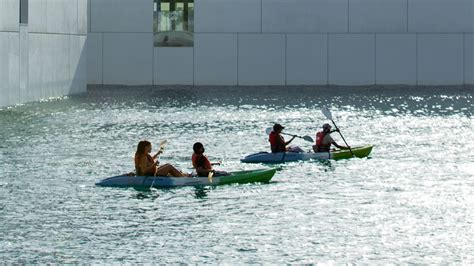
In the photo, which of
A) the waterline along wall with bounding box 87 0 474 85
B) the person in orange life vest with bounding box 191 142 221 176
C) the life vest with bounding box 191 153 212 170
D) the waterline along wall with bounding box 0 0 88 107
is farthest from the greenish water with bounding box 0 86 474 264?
the waterline along wall with bounding box 87 0 474 85

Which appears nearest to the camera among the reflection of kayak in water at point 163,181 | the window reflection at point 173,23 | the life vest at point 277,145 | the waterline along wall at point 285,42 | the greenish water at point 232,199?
the greenish water at point 232,199

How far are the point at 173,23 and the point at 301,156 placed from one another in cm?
3721

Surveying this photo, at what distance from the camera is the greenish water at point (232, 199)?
17.1 metres

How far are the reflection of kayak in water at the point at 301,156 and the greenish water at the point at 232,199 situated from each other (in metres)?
0.32

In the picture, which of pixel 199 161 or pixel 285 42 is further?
pixel 285 42

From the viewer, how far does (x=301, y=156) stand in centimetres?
2889

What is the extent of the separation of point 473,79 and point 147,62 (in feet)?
56.0

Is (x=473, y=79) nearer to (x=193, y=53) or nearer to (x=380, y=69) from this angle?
(x=380, y=69)

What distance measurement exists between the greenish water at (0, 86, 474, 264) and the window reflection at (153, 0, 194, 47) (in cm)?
2227

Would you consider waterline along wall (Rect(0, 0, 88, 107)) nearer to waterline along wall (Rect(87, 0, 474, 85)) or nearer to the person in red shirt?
waterline along wall (Rect(87, 0, 474, 85))

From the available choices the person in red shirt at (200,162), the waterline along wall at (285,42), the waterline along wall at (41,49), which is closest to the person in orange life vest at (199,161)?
the person in red shirt at (200,162)

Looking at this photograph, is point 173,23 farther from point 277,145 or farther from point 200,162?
point 200,162

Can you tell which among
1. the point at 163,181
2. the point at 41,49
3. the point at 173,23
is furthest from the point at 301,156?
the point at 173,23

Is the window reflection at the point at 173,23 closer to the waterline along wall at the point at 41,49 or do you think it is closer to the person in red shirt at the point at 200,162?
the waterline along wall at the point at 41,49
